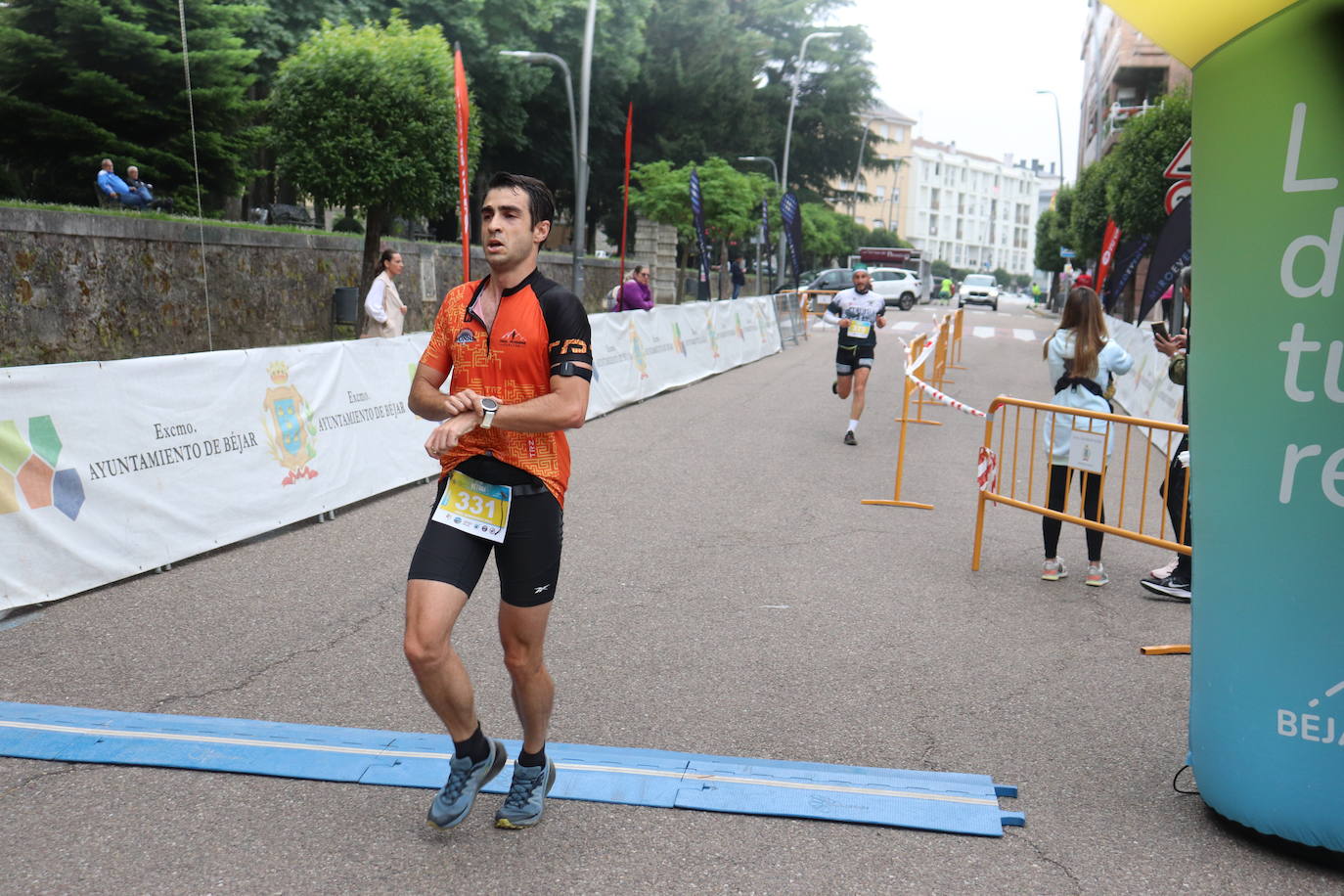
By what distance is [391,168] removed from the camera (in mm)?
17875

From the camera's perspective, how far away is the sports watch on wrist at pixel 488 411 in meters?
3.33

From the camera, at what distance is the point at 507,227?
347 centimetres

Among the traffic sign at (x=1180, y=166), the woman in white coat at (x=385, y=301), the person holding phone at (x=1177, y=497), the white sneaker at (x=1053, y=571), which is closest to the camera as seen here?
the person holding phone at (x=1177, y=497)

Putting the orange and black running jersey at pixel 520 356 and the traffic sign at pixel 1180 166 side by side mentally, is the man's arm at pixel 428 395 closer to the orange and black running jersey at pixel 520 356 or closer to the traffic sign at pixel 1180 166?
the orange and black running jersey at pixel 520 356

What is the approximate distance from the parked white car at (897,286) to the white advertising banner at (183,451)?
39.1 meters

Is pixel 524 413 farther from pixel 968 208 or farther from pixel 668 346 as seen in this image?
pixel 968 208

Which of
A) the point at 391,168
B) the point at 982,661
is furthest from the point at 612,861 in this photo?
the point at 391,168

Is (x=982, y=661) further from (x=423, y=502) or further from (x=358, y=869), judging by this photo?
(x=423, y=502)

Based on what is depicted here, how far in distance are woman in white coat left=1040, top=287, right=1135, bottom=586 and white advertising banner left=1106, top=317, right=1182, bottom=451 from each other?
5009mm

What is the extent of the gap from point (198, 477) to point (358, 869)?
4610 mm

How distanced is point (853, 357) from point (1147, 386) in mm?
4749

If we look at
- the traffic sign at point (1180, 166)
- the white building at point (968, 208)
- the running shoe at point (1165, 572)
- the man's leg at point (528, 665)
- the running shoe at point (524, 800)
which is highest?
the white building at point (968, 208)

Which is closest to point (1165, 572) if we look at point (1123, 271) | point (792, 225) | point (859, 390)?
point (859, 390)

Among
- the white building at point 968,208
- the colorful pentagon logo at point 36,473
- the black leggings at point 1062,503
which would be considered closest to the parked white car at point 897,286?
the black leggings at point 1062,503
